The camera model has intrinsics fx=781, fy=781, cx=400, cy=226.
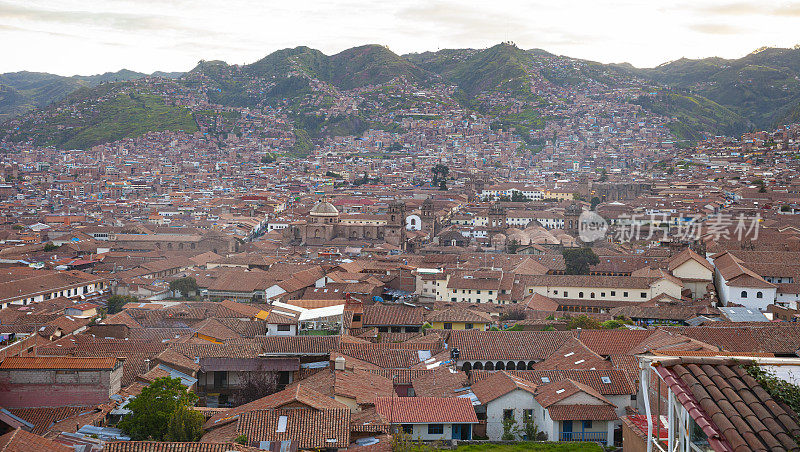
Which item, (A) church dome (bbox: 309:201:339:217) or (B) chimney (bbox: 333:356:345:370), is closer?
(B) chimney (bbox: 333:356:345:370)

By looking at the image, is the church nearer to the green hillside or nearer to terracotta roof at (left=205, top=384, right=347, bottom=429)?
terracotta roof at (left=205, top=384, right=347, bottom=429)

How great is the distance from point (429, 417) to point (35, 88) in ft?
525

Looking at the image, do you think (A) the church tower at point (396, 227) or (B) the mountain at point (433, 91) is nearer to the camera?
(A) the church tower at point (396, 227)

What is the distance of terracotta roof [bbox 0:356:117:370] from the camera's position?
1111cm

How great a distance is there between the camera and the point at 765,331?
15.1m

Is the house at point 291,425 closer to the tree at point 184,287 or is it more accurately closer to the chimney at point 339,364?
the chimney at point 339,364

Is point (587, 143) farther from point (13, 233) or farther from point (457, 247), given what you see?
point (13, 233)

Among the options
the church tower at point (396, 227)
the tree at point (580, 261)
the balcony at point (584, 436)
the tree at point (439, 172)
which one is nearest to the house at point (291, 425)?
the balcony at point (584, 436)

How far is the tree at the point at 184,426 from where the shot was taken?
945 centimetres

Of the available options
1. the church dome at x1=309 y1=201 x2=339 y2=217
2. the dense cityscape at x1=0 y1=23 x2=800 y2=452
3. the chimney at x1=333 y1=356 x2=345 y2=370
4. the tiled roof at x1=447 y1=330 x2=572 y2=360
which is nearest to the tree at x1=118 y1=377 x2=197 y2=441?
the dense cityscape at x1=0 y1=23 x2=800 y2=452

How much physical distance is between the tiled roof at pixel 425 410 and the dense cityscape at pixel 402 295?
Answer: 0.04m

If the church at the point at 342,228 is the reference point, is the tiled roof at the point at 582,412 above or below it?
above

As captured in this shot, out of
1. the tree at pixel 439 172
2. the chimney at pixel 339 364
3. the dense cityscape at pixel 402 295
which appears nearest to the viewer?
the dense cityscape at pixel 402 295

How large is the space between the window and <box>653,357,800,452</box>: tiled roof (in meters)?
7.60
